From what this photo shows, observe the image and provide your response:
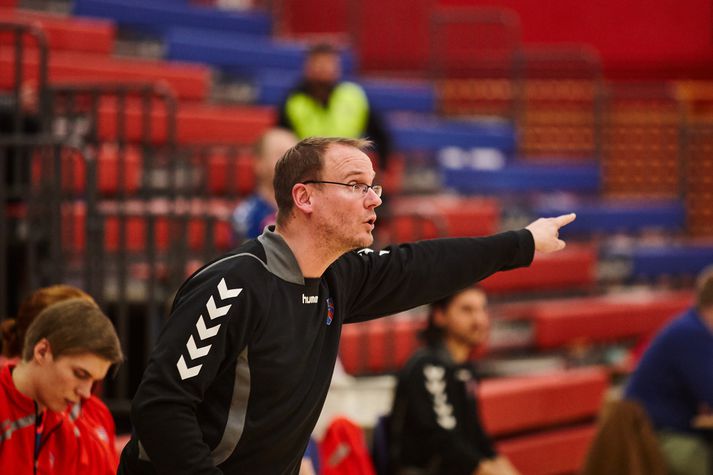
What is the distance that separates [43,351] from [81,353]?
10 cm

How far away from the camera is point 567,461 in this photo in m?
6.95

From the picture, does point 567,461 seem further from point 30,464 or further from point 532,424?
point 30,464

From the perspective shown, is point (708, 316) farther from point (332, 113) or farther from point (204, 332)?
point (204, 332)

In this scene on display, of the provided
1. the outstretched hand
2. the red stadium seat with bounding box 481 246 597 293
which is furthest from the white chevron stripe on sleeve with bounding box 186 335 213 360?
the red stadium seat with bounding box 481 246 597 293

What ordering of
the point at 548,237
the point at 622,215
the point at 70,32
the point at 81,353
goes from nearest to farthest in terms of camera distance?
the point at 81,353 < the point at 548,237 < the point at 70,32 < the point at 622,215

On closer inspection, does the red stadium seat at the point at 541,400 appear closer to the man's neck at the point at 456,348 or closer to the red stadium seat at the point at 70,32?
the man's neck at the point at 456,348

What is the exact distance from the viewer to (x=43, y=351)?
299 centimetres

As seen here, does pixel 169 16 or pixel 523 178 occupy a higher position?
pixel 169 16

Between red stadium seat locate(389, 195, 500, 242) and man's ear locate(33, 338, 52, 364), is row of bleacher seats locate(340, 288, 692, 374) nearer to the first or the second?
red stadium seat locate(389, 195, 500, 242)

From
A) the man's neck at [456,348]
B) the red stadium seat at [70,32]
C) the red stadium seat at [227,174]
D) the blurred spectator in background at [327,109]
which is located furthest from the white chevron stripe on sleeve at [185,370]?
the red stadium seat at [70,32]

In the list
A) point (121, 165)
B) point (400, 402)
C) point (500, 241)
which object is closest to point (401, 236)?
point (121, 165)

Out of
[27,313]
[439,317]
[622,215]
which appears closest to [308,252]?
[27,313]

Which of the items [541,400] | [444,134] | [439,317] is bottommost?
[541,400]

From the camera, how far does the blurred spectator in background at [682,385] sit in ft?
18.8
